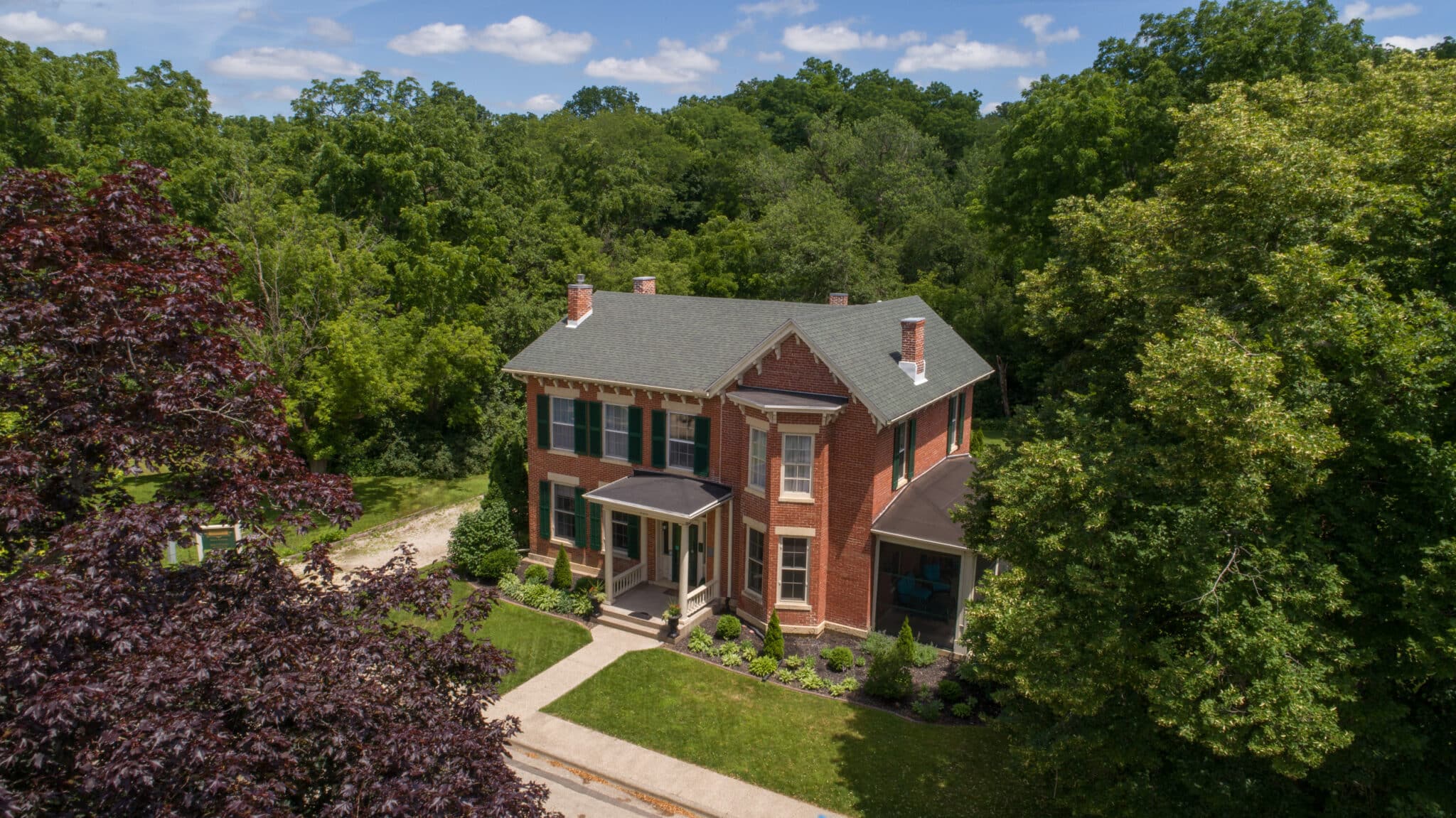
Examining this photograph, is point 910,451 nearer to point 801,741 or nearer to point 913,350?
point 913,350

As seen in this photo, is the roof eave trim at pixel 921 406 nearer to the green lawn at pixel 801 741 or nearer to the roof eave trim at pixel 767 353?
the roof eave trim at pixel 767 353

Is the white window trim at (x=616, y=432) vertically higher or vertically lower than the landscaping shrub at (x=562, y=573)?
higher

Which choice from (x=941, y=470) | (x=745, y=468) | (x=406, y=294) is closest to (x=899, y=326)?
(x=941, y=470)

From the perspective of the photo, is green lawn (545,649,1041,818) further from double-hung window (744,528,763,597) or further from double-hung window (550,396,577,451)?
double-hung window (550,396,577,451)

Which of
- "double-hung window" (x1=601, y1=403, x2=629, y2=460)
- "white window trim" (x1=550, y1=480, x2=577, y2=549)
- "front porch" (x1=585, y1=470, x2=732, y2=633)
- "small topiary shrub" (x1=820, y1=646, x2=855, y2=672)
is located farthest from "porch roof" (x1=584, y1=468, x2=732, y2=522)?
"small topiary shrub" (x1=820, y1=646, x2=855, y2=672)

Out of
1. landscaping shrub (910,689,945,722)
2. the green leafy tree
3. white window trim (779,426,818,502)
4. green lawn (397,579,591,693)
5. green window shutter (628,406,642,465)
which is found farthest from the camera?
green window shutter (628,406,642,465)

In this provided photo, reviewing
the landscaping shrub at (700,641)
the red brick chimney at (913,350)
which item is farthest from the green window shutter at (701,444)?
the red brick chimney at (913,350)
